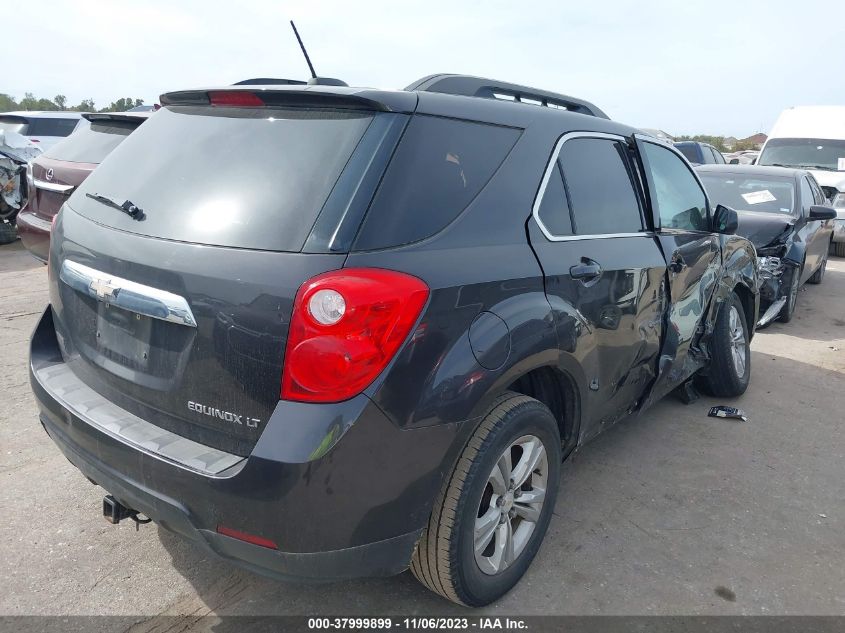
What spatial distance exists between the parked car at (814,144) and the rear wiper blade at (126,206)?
1206cm

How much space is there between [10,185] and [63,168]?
455cm

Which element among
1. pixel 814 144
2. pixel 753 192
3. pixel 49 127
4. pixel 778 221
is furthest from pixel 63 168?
pixel 814 144

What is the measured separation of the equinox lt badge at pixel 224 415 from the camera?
1.95m

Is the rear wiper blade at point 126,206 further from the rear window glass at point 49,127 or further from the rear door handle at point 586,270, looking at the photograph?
the rear window glass at point 49,127

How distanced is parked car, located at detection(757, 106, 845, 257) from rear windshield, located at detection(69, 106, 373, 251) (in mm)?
11776

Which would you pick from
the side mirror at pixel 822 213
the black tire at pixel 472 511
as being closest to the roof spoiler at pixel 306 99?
the black tire at pixel 472 511

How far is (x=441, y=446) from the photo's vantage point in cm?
206

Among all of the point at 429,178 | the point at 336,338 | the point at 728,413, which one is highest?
the point at 429,178

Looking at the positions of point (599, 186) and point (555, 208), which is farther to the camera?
point (599, 186)

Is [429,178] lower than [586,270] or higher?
higher

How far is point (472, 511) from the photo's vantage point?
223cm

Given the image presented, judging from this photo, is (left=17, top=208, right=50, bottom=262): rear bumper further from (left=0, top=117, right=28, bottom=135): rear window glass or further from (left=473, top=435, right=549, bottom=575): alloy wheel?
(left=0, top=117, right=28, bottom=135): rear window glass

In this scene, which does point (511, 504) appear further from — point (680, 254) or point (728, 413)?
point (728, 413)

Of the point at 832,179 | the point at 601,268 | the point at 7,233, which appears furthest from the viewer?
the point at 832,179
